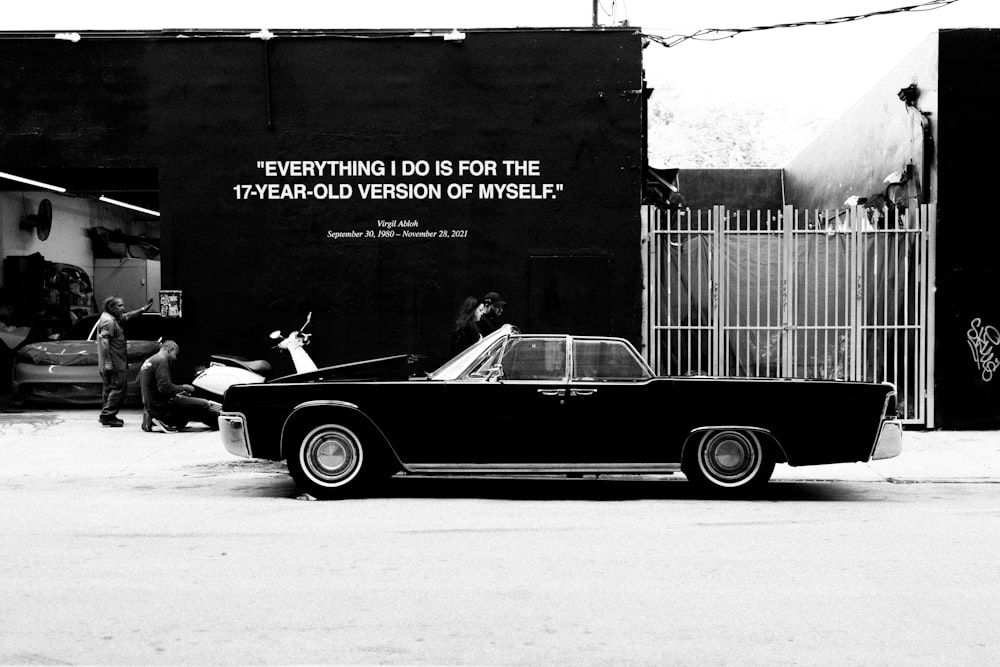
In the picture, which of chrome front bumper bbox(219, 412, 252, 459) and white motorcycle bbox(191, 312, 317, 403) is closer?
chrome front bumper bbox(219, 412, 252, 459)

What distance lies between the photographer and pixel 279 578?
18.7ft

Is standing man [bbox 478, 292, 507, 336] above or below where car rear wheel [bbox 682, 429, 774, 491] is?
above

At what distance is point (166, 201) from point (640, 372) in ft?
24.5

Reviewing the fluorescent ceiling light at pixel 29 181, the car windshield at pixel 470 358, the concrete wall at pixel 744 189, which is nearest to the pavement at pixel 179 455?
the car windshield at pixel 470 358

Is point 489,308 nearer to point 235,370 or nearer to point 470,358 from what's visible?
point 470,358

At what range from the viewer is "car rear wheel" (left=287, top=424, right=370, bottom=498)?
8.47 meters

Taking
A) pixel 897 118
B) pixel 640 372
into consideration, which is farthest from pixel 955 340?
pixel 640 372

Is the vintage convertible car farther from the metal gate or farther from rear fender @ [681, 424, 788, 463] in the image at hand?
the metal gate

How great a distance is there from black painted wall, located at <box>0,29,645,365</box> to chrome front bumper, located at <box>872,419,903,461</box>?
5.24 meters

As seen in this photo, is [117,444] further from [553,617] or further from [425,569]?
[553,617]

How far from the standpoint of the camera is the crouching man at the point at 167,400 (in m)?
12.2

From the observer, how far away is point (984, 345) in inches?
498

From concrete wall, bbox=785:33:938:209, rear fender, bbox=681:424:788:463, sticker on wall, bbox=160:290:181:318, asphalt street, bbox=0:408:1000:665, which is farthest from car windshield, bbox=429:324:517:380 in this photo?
concrete wall, bbox=785:33:938:209

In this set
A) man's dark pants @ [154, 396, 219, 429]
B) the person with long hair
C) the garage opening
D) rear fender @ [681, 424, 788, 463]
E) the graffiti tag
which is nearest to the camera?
rear fender @ [681, 424, 788, 463]
